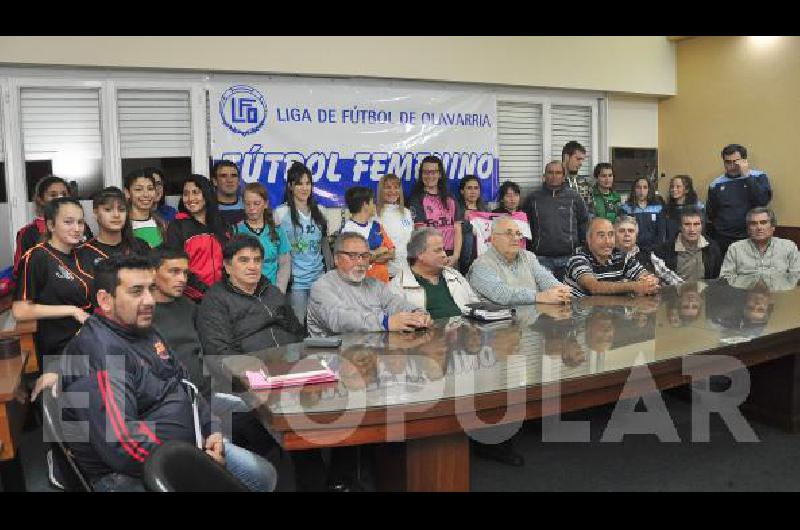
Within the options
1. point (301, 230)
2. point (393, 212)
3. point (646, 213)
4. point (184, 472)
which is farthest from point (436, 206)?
point (184, 472)

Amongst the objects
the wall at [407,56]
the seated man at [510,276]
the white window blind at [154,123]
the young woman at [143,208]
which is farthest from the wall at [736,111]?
the young woman at [143,208]

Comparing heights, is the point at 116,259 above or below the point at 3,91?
below

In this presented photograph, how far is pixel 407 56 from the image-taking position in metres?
5.69

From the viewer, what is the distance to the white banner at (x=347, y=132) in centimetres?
522

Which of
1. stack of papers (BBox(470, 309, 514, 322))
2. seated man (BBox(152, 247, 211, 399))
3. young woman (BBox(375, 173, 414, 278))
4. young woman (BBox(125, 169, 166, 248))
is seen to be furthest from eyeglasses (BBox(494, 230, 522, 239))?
young woman (BBox(125, 169, 166, 248))

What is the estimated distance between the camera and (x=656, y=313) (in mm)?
3486

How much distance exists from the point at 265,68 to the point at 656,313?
326 cm

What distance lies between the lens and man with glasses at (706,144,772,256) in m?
5.85

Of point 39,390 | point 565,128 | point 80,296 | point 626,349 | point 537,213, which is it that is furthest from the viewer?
point 565,128

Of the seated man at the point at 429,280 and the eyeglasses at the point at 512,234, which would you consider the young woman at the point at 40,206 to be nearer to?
the seated man at the point at 429,280

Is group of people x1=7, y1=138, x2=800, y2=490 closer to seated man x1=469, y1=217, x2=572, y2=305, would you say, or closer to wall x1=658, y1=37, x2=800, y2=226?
seated man x1=469, y1=217, x2=572, y2=305

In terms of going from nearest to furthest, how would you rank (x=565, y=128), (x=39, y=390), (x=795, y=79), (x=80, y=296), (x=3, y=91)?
1. (x=39, y=390)
2. (x=80, y=296)
3. (x=3, y=91)
4. (x=795, y=79)
5. (x=565, y=128)

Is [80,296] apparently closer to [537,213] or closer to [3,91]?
[3,91]
